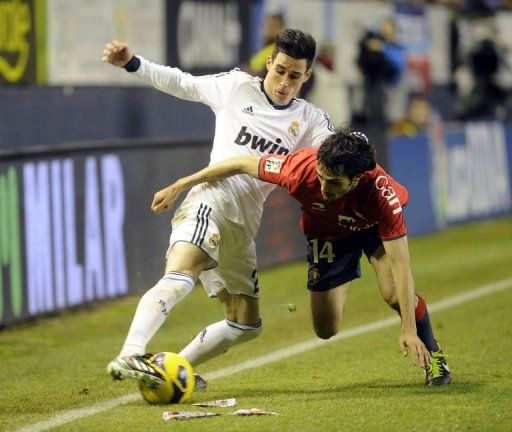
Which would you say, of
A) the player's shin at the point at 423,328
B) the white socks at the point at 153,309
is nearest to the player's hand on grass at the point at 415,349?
the player's shin at the point at 423,328

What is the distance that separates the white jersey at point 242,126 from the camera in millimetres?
7574

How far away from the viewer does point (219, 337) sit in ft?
25.5

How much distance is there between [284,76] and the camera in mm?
7672

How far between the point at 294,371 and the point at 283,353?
0.88 m

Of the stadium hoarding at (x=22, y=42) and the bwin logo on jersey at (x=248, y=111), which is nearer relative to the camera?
the bwin logo on jersey at (x=248, y=111)

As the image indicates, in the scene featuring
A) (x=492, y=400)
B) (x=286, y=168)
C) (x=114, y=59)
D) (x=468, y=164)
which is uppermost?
(x=114, y=59)

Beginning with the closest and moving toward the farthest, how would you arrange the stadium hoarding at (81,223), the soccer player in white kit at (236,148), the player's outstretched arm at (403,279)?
the player's outstretched arm at (403,279) → the soccer player in white kit at (236,148) → the stadium hoarding at (81,223)

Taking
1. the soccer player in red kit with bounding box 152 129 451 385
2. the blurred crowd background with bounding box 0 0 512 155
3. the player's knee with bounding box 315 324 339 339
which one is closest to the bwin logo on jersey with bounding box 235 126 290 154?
the soccer player in red kit with bounding box 152 129 451 385

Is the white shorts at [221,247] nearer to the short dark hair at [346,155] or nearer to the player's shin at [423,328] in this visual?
the short dark hair at [346,155]

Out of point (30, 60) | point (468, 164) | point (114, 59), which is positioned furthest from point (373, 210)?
point (468, 164)

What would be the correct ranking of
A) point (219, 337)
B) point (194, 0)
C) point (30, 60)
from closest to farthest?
point (219, 337) → point (30, 60) → point (194, 0)

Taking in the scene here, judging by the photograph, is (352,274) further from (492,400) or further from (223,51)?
(223,51)

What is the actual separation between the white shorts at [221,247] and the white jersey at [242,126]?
7cm

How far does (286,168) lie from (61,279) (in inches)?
166
